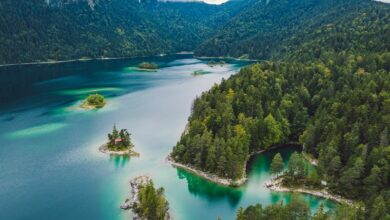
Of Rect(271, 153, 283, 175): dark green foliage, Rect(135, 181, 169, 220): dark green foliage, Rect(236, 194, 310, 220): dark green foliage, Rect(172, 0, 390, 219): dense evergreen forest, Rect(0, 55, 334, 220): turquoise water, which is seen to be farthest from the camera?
Rect(271, 153, 283, 175): dark green foliage

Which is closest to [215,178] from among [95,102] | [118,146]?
[118,146]

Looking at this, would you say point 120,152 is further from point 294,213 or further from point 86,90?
point 86,90

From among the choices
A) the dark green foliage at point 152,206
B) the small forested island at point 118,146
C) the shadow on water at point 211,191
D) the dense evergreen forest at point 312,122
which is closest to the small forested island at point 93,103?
the small forested island at point 118,146

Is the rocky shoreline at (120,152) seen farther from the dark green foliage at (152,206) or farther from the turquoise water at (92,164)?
the dark green foliage at (152,206)

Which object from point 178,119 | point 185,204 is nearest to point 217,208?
point 185,204

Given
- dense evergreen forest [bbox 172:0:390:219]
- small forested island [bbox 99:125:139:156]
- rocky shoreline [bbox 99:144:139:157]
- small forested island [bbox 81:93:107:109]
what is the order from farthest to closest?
small forested island [bbox 81:93:107:109] → small forested island [bbox 99:125:139:156] → rocky shoreline [bbox 99:144:139:157] → dense evergreen forest [bbox 172:0:390:219]

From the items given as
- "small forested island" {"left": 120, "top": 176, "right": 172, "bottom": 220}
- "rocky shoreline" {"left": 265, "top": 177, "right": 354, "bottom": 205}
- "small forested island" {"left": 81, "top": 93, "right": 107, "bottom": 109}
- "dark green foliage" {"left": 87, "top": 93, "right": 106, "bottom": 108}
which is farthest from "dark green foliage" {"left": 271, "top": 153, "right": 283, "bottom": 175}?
"dark green foliage" {"left": 87, "top": 93, "right": 106, "bottom": 108}

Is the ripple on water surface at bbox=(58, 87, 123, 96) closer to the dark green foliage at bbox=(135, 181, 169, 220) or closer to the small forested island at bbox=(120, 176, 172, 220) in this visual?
the small forested island at bbox=(120, 176, 172, 220)
